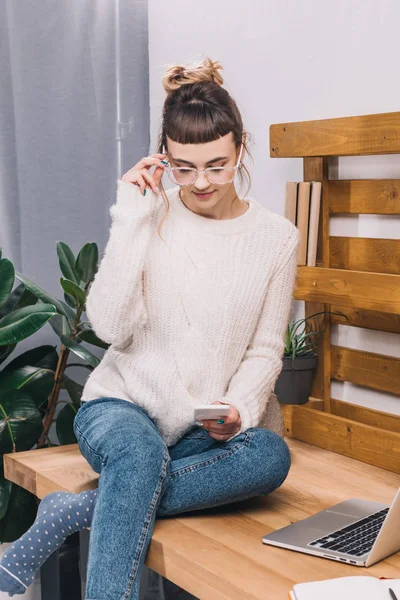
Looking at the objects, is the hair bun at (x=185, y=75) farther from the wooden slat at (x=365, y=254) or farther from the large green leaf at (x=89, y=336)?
the large green leaf at (x=89, y=336)

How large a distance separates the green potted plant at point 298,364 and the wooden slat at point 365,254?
14 cm

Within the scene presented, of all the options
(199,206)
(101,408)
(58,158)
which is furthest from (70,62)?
(101,408)

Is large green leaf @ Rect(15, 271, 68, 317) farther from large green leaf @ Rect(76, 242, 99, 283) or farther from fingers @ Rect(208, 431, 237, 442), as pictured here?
fingers @ Rect(208, 431, 237, 442)

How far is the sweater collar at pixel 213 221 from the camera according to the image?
1.73m

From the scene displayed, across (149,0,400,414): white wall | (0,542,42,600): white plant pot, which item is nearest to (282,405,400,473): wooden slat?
(149,0,400,414): white wall

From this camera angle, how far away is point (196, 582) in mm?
1339

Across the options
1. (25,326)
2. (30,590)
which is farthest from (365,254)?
(30,590)

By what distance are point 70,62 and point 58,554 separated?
59.1 inches

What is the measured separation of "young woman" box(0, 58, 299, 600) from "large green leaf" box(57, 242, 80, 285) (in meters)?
0.58

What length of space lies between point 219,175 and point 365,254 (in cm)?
53

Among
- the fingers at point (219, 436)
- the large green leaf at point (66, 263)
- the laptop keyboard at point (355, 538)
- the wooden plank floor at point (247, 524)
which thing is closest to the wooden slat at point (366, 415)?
the wooden plank floor at point (247, 524)

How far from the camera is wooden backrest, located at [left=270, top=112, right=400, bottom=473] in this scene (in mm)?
1795

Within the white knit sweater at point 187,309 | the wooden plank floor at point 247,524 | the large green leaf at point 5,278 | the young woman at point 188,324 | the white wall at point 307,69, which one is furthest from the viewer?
the large green leaf at point 5,278

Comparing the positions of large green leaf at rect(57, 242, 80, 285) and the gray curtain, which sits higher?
the gray curtain
